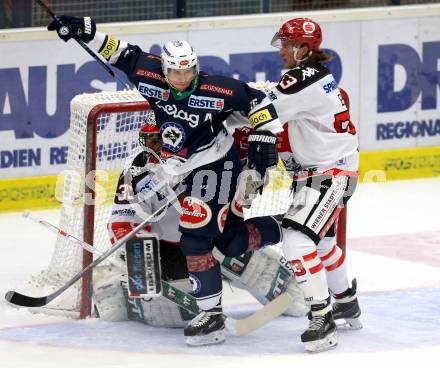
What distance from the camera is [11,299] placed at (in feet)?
19.6

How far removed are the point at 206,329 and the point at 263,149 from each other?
2.61 feet

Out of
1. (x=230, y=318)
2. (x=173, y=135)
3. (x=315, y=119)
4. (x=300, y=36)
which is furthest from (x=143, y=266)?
(x=300, y=36)

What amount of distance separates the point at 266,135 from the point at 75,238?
1021 mm

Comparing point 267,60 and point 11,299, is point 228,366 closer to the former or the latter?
point 11,299

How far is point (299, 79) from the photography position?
560 centimetres

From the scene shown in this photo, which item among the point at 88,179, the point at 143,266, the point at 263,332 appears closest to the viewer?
the point at 143,266

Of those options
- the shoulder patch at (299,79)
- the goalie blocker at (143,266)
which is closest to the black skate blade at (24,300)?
the goalie blocker at (143,266)

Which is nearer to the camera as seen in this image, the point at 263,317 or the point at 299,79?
the point at 299,79

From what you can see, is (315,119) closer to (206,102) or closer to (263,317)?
(206,102)

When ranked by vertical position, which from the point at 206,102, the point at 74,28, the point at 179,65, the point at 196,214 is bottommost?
the point at 196,214

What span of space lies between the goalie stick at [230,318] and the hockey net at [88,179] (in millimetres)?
127

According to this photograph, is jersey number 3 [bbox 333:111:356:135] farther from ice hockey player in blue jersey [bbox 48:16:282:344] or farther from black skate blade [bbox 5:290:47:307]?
black skate blade [bbox 5:290:47:307]

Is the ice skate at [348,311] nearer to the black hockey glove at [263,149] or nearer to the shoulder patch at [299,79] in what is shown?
the black hockey glove at [263,149]

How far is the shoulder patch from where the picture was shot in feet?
18.4
